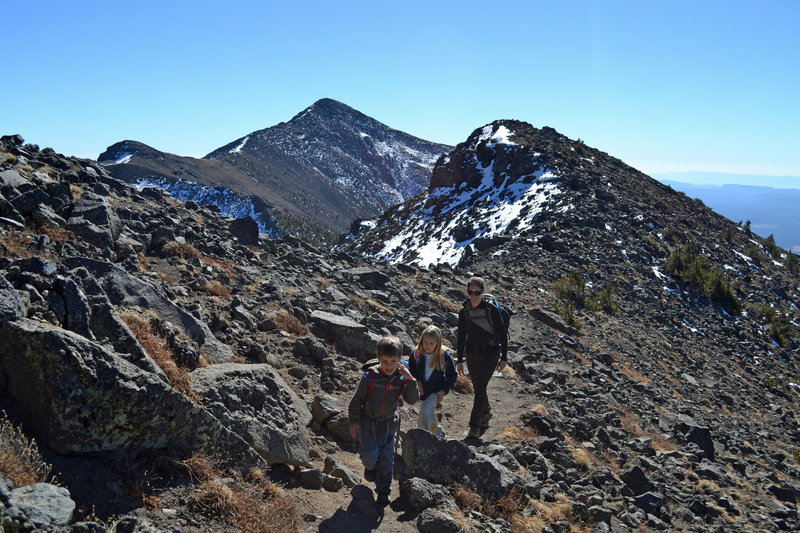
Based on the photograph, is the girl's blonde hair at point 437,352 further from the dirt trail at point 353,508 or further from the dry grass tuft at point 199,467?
the dry grass tuft at point 199,467

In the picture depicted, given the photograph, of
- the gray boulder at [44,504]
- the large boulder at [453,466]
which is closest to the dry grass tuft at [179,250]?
the large boulder at [453,466]

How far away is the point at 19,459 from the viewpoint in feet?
12.1

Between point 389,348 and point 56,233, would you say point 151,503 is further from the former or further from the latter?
point 56,233

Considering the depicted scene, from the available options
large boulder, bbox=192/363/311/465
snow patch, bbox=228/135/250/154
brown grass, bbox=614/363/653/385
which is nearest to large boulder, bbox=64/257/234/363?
large boulder, bbox=192/363/311/465

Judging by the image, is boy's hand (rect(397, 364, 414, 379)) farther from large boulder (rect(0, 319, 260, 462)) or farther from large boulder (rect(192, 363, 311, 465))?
large boulder (rect(0, 319, 260, 462))

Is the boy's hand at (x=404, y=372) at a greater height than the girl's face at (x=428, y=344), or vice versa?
the girl's face at (x=428, y=344)

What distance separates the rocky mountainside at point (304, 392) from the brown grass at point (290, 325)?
0.06 m

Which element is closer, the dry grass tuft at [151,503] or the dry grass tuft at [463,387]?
the dry grass tuft at [151,503]

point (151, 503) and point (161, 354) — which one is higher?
point (161, 354)

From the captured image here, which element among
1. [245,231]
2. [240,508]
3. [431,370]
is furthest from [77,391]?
[245,231]

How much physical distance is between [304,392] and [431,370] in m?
2.89

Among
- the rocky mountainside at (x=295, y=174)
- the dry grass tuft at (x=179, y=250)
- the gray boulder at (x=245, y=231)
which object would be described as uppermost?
the rocky mountainside at (x=295, y=174)

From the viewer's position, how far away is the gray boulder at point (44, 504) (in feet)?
10.7

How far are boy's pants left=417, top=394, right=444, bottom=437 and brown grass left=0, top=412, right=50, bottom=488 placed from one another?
4.41 metres
